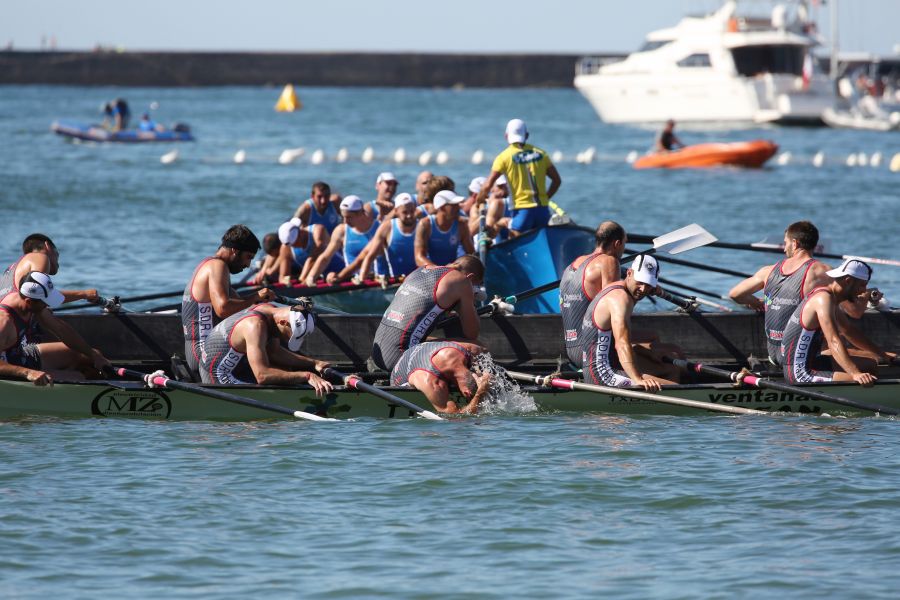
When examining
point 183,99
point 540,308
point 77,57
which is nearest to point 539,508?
point 540,308

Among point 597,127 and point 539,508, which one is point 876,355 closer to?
point 539,508

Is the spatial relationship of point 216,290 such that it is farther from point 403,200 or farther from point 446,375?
point 403,200

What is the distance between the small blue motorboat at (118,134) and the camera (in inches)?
2179

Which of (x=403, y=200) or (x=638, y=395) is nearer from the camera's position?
(x=638, y=395)

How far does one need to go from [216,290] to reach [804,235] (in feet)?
17.7

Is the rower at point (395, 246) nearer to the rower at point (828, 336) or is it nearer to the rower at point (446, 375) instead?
the rower at point (446, 375)

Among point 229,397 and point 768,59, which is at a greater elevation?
point 768,59

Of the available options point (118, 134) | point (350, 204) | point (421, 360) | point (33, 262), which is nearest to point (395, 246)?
point (350, 204)

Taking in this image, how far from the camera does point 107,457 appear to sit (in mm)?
11766

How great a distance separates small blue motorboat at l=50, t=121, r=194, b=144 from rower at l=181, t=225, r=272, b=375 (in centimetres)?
4388

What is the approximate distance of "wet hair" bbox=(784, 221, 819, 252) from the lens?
12875mm

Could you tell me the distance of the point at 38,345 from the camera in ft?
42.5

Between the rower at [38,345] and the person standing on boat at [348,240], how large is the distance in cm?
470

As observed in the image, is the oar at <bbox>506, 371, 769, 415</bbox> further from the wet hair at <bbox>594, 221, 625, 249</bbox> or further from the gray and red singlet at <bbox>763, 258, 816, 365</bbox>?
the wet hair at <bbox>594, 221, 625, 249</bbox>
